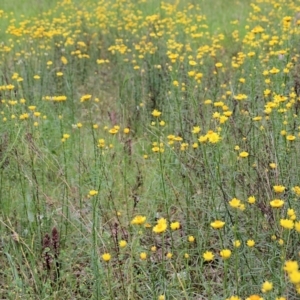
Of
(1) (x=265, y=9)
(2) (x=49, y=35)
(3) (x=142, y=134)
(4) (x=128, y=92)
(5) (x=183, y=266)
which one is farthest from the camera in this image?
(1) (x=265, y=9)

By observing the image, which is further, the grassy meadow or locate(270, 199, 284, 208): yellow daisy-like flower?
the grassy meadow

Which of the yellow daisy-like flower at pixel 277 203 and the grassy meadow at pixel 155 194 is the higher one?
the yellow daisy-like flower at pixel 277 203

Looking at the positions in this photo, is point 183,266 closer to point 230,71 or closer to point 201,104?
point 201,104

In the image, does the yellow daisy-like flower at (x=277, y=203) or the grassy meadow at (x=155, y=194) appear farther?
the grassy meadow at (x=155, y=194)

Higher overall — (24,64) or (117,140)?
(24,64)

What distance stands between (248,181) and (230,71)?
2.80 m

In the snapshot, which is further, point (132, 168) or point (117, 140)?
point (117, 140)

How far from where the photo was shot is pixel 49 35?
17.1 ft

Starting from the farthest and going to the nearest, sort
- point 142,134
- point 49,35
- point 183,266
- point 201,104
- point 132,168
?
1. point 49,35
2. point 142,134
3. point 201,104
4. point 132,168
5. point 183,266

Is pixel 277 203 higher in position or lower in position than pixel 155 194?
higher

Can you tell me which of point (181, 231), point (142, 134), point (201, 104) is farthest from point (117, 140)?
point (181, 231)

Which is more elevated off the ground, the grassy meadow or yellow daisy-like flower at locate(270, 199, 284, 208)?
yellow daisy-like flower at locate(270, 199, 284, 208)

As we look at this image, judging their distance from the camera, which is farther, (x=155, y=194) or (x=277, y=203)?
(x=155, y=194)

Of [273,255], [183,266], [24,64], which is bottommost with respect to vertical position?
[183,266]
